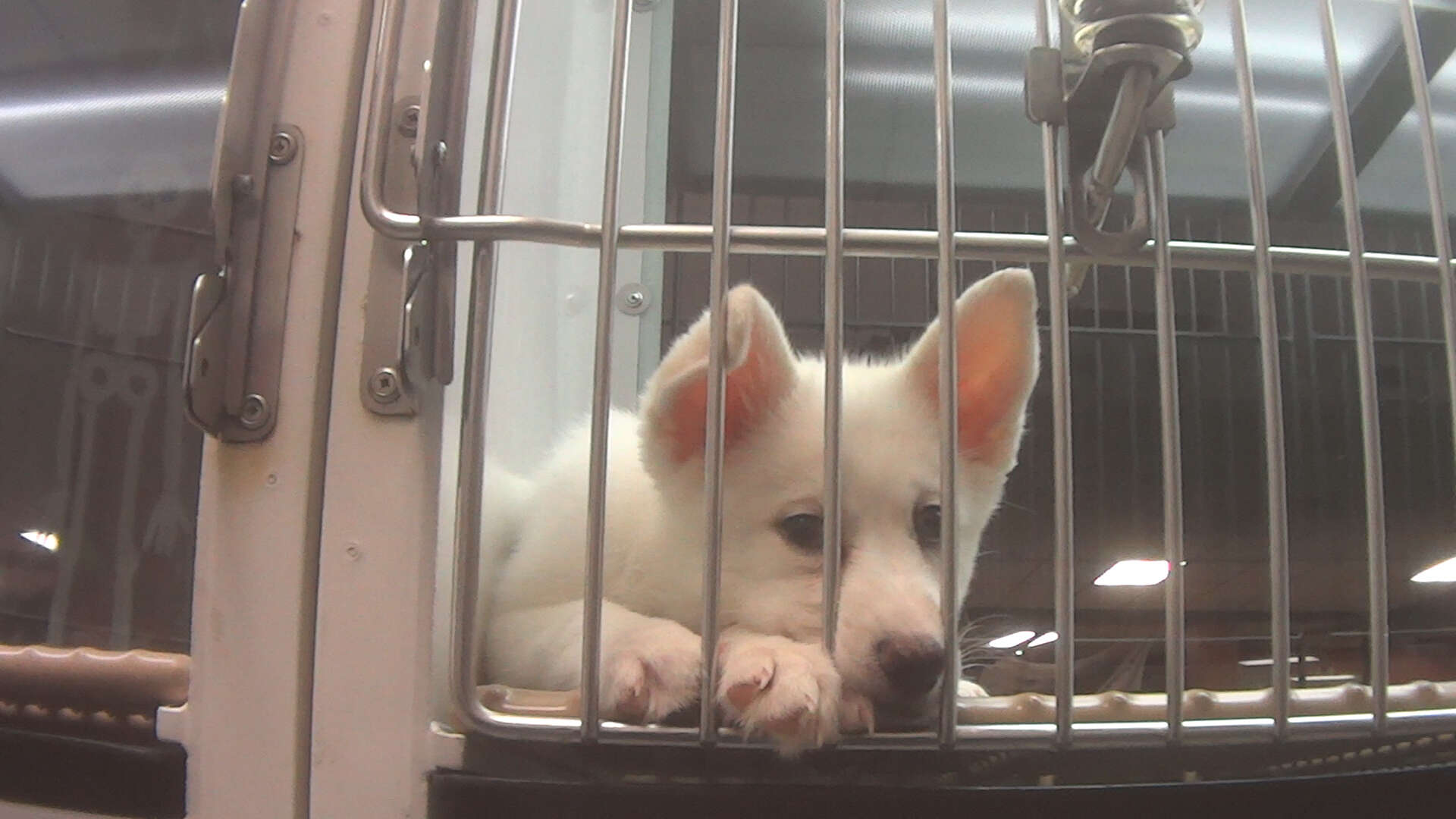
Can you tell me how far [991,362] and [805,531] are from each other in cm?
29

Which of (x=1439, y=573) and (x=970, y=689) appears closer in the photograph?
(x=970, y=689)

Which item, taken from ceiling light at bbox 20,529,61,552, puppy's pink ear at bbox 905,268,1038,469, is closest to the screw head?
ceiling light at bbox 20,529,61,552

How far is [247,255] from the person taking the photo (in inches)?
29.5

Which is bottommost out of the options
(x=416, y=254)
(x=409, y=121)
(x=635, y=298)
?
(x=416, y=254)

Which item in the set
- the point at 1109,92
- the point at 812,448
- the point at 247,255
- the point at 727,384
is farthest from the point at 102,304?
the point at 1109,92

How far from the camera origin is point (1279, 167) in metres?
1.37

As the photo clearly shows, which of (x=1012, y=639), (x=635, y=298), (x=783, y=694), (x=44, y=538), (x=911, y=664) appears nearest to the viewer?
(x=783, y=694)

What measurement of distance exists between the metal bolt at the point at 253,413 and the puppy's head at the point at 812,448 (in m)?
0.39

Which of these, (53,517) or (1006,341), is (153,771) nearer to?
(53,517)

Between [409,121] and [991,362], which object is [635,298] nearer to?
[991,362]

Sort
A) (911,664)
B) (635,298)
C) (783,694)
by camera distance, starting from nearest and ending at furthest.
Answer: (783,694), (911,664), (635,298)

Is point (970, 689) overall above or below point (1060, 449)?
below

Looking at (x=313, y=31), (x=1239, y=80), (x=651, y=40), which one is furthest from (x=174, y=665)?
(x=651, y=40)

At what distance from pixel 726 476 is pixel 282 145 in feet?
1.81
